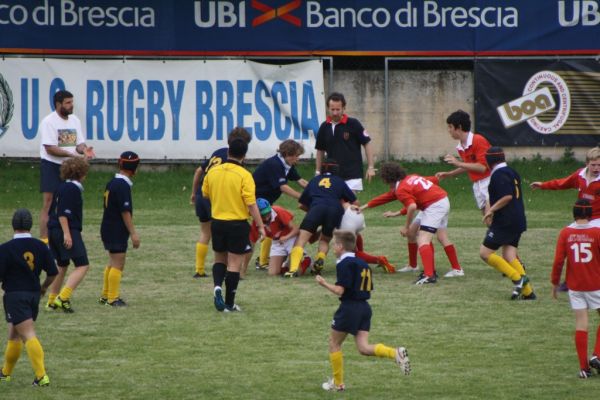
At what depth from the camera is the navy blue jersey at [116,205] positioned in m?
12.7

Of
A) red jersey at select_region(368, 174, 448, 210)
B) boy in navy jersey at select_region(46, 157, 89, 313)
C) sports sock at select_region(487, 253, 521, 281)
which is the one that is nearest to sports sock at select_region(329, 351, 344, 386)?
boy in navy jersey at select_region(46, 157, 89, 313)

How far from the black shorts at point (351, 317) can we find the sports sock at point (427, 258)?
4.95 m

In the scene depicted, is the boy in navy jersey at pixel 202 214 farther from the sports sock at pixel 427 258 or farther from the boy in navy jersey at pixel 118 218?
the sports sock at pixel 427 258

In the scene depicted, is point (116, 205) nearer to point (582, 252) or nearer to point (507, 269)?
point (507, 269)

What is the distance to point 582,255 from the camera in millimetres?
10070

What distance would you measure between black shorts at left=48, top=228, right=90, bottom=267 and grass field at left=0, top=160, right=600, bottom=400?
57cm

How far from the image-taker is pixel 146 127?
24.2 meters

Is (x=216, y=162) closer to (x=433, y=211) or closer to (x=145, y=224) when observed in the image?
(x=433, y=211)

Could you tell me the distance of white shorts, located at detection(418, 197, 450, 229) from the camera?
14.8 m

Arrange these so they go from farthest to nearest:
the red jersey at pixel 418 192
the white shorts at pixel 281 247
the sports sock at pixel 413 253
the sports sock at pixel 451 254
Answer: the sports sock at pixel 413 253 < the white shorts at pixel 281 247 < the sports sock at pixel 451 254 < the red jersey at pixel 418 192

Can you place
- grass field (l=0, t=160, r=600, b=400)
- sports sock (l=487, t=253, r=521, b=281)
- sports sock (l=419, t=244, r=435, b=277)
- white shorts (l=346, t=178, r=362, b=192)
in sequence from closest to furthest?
1. grass field (l=0, t=160, r=600, b=400)
2. sports sock (l=487, t=253, r=521, b=281)
3. sports sock (l=419, t=244, r=435, b=277)
4. white shorts (l=346, t=178, r=362, b=192)

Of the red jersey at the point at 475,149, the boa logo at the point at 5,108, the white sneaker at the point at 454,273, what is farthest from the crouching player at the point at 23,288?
the boa logo at the point at 5,108

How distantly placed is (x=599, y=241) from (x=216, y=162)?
5.40 meters

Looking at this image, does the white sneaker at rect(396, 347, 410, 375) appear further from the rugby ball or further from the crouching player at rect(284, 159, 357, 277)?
the rugby ball
